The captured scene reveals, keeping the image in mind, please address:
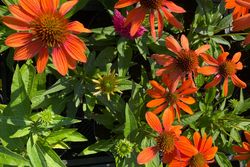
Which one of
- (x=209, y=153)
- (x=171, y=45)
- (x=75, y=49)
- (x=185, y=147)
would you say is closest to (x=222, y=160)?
(x=209, y=153)

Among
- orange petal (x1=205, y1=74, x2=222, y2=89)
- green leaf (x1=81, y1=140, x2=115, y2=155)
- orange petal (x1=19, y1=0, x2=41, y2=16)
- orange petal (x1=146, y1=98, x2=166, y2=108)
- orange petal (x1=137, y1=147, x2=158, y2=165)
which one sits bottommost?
green leaf (x1=81, y1=140, x2=115, y2=155)

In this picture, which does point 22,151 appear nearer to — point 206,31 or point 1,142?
point 1,142

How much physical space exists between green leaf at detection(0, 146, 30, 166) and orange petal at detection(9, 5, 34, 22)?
36cm

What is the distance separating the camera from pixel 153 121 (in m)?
1.25

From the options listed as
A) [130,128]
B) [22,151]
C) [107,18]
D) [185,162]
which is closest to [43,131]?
[22,151]

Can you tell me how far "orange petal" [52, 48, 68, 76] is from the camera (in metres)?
1.01

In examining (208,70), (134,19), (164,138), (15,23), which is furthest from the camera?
(208,70)

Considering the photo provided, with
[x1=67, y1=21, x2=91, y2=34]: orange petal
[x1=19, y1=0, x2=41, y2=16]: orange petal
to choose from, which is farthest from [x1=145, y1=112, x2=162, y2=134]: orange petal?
[x1=19, y1=0, x2=41, y2=16]: orange petal

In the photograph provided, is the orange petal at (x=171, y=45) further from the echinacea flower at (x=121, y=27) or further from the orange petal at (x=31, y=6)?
the orange petal at (x=31, y=6)

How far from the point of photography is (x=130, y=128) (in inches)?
49.8

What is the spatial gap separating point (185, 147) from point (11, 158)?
1.90 ft

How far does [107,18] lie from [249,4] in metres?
0.65

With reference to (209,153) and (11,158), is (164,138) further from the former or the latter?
(11,158)

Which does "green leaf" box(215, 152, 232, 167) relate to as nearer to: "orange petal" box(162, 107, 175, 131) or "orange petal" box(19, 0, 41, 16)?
"orange petal" box(162, 107, 175, 131)
